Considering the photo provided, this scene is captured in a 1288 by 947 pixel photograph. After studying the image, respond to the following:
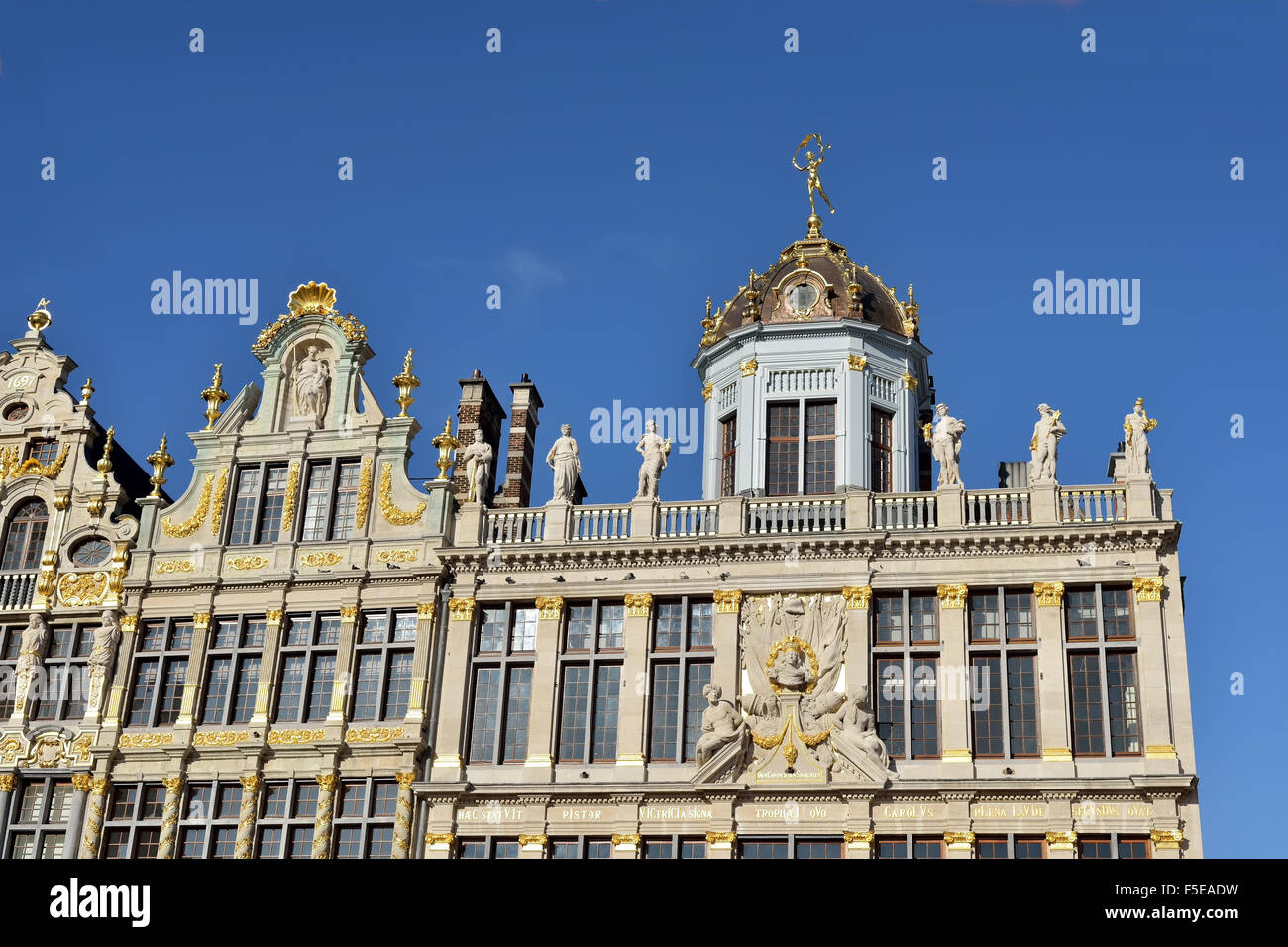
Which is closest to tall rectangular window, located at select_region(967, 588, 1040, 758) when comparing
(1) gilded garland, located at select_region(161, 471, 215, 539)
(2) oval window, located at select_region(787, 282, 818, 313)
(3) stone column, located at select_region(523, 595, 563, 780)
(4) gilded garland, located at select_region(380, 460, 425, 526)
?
(3) stone column, located at select_region(523, 595, 563, 780)

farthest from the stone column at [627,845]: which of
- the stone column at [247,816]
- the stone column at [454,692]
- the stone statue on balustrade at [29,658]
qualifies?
the stone statue on balustrade at [29,658]

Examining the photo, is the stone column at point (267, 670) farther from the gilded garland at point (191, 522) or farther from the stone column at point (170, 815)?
the gilded garland at point (191, 522)

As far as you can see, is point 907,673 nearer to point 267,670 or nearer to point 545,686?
point 545,686

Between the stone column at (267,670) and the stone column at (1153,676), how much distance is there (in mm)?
16807

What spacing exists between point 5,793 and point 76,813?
174 centimetres

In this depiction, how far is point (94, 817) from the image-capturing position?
114 feet

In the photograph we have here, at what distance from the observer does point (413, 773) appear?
1324 inches

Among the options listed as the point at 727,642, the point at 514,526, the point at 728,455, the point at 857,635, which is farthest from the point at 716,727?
the point at 728,455

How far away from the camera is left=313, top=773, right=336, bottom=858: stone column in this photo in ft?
109

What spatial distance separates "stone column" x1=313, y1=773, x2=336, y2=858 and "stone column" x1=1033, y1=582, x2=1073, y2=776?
13452 mm
